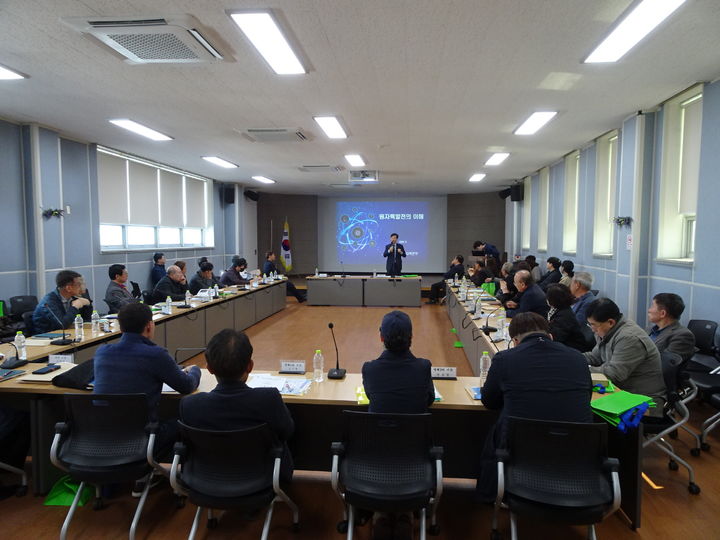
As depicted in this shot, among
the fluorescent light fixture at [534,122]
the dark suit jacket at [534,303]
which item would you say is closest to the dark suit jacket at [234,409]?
the dark suit jacket at [534,303]

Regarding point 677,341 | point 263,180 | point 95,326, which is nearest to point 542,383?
point 677,341

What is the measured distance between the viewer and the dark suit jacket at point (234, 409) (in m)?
1.86

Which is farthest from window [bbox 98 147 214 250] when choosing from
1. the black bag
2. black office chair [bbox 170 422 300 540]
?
black office chair [bbox 170 422 300 540]

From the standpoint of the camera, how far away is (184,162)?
8.51 m

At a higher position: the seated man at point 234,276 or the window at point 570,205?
the window at point 570,205

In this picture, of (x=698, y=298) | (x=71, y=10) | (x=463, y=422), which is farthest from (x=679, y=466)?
(x=71, y=10)

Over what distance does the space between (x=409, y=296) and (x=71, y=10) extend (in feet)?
26.1

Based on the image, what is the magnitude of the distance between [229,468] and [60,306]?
10.3 ft

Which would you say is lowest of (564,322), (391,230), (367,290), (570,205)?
(367,290)

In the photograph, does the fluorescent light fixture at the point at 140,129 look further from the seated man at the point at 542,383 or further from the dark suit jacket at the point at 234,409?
the seated man at the point at 542,383

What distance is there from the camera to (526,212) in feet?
36.3

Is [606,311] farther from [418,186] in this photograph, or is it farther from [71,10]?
[418,186]

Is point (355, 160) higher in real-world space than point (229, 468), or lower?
Answer: higher

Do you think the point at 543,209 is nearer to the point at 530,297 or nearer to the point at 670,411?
the point at 530,297
